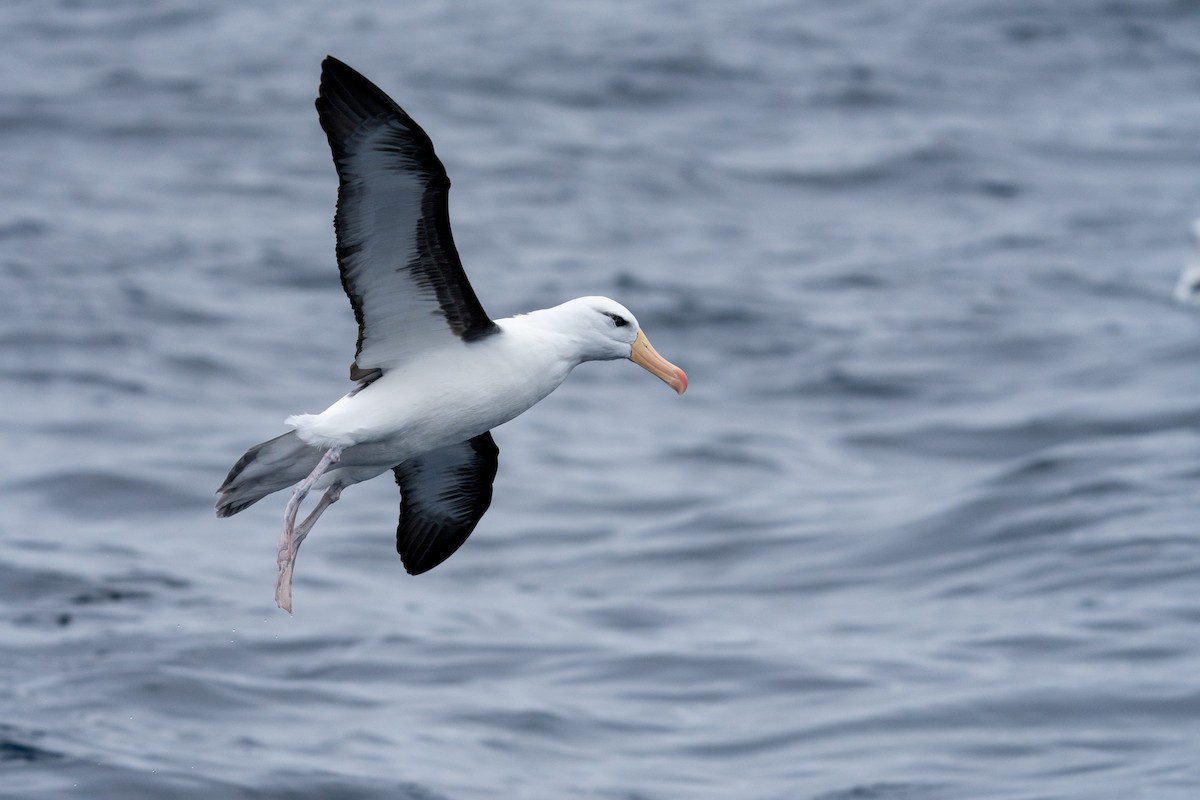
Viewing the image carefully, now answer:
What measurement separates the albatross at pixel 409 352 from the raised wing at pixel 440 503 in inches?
41.7

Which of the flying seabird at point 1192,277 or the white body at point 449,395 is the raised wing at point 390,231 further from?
the flying seabird at point 1192,277

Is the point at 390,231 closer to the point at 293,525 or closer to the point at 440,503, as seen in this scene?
the point at 293,525

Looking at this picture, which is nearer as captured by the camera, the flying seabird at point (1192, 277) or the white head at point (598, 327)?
the white head at point (598, 327)

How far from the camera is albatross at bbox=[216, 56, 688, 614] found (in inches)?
341

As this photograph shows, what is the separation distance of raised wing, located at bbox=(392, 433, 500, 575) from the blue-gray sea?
6.18 m

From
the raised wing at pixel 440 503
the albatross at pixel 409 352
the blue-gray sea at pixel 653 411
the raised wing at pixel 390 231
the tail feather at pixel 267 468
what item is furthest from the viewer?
the blue-gray sea at pixel 653 411

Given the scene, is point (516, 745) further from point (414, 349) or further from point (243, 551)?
point (414, 349)

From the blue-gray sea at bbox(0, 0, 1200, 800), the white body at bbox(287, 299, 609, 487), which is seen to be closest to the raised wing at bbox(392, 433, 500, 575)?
the white body at bbox(287, 299, 609, 487)

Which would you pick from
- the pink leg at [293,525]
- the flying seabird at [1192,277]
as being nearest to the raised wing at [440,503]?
the pink leg at [293,525]

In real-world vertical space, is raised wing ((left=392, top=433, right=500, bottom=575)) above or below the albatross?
below

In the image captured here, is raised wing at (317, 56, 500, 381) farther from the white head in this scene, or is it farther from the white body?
the white head

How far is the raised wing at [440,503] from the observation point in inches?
410

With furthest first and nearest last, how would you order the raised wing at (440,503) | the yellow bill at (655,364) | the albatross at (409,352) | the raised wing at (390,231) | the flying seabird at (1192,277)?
1. the flying seabird at (1192,277)
2. the raised wing at (440,503)
3. the yellow bill at (655,364)
4. the albatross at (409,352)
5. the raised wing at (390,231)

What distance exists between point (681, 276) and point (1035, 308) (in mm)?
5666
